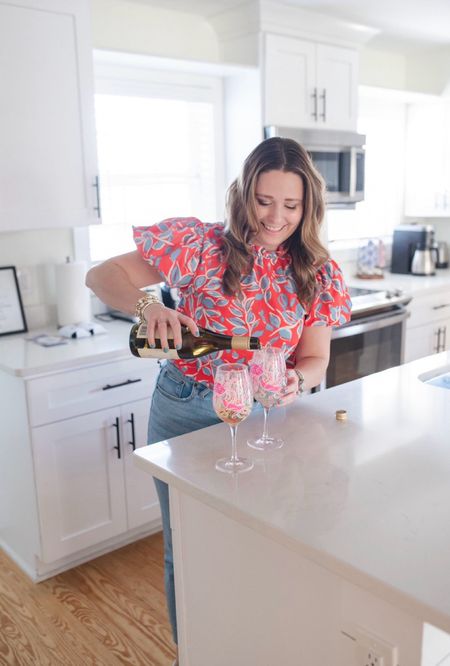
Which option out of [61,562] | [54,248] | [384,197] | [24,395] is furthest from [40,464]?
[384,197]

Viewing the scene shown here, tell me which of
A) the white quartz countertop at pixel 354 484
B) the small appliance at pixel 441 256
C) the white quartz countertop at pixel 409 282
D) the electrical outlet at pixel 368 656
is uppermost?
the small appliance at pixel 441 256

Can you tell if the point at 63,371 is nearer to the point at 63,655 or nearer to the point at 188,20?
the point at 63,655

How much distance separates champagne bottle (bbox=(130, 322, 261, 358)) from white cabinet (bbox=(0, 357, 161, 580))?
91cm

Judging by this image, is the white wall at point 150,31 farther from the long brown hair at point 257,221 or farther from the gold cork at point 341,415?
the gold cork at point 341,415

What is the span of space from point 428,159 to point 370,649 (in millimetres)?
3987

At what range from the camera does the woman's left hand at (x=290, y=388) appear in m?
1.50

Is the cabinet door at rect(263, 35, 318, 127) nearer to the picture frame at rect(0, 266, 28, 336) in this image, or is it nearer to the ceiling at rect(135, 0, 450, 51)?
the ceiling at rect(135, 0, 450, 51)

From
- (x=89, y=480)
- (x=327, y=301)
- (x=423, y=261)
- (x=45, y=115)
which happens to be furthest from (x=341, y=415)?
A: (x=423, y=261)

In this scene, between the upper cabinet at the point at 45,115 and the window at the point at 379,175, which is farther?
the window at the point at 379,175

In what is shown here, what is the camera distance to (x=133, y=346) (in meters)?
1.45

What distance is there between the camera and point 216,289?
1606mm

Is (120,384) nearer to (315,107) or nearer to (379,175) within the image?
(315,107)

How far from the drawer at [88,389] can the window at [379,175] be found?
221 centimetres

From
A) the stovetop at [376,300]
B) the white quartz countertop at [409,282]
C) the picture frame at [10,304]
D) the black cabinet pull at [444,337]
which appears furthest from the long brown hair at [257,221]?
the black cabinet pull at [444,337]
